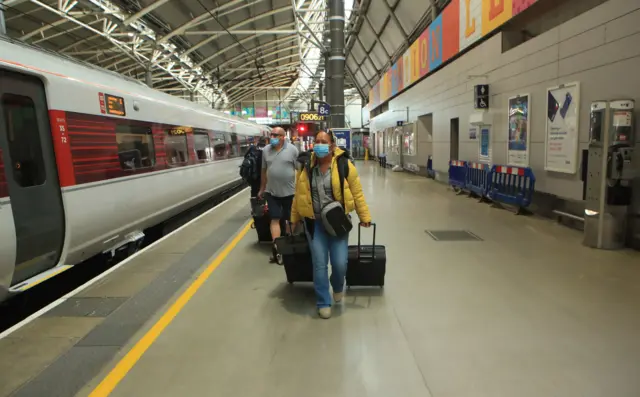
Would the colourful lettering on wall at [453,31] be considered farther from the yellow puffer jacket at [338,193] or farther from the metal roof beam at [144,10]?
the metal roof beam at [144,10]

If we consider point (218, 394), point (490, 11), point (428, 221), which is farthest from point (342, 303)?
point (490, 11)

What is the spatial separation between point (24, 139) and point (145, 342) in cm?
248

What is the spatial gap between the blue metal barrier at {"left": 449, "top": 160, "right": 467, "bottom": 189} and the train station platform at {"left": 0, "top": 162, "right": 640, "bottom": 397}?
6.10m

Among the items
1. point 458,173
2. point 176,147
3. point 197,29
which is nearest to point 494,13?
point 458,173

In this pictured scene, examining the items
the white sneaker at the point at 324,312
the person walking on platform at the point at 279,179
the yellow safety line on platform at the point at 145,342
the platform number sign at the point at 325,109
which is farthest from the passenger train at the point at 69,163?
the platform number sign at the point at 325,109

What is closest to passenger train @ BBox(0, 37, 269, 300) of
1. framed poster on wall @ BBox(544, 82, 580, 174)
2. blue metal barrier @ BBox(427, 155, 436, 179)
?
framed poster on wall @ BBox(544, 82, 580, 174)

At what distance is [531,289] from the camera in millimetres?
4402

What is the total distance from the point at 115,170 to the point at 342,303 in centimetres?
377

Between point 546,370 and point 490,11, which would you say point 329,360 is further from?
point 490,11

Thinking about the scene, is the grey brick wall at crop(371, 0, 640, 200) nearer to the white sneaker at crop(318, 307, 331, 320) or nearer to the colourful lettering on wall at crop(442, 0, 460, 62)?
the colourful lettering on wall at crop(442, 0, 460, 62)

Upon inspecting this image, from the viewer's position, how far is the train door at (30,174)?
4.00 metres

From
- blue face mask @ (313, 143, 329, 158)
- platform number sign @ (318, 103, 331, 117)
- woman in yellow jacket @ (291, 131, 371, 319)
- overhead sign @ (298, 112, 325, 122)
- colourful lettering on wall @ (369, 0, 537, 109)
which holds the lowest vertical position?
woman in yellow jacket @ (291, 131, 371, 319)

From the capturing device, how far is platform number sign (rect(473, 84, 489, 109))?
10.8 m

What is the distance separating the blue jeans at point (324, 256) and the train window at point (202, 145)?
6.78 m
